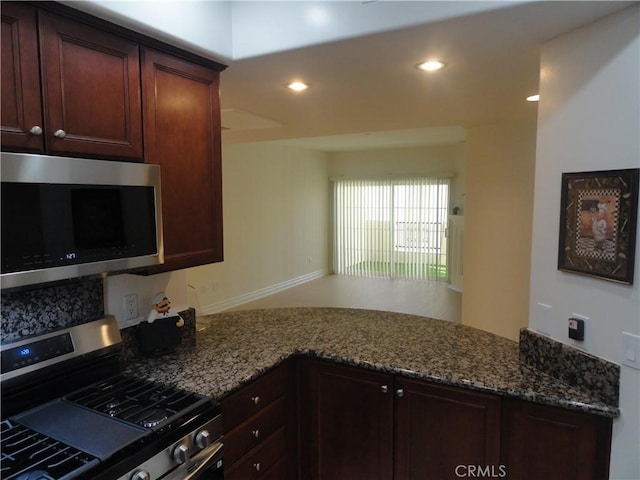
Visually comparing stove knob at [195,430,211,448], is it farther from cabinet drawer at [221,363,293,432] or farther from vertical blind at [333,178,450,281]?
vertical blind at [333,178,450,281]

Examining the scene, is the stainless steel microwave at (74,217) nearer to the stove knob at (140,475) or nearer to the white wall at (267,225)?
the stove knob at (140,475)

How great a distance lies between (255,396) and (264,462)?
0.35 meters

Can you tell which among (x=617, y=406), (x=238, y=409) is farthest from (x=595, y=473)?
(x=238, y=409)

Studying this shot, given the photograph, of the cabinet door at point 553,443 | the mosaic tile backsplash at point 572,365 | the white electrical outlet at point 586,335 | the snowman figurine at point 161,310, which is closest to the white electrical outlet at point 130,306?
the snowman figurine at point 161,310

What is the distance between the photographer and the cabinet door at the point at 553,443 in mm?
1542

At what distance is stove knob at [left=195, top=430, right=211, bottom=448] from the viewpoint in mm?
1486

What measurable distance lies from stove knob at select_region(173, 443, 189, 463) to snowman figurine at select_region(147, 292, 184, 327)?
0.72m

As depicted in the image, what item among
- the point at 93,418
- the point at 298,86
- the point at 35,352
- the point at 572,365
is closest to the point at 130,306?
the point at 35,352

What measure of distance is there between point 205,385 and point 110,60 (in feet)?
4.26

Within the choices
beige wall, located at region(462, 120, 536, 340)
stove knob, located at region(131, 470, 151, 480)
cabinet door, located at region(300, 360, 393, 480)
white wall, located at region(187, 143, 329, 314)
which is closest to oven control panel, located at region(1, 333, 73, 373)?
stove knob, located at region(131, 470, 151, 480)

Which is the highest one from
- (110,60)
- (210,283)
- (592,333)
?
(110,60)

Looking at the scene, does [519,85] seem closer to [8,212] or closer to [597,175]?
[597,175]

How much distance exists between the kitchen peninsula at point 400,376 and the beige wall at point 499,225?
172 cm

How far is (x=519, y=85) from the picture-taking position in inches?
95.0
